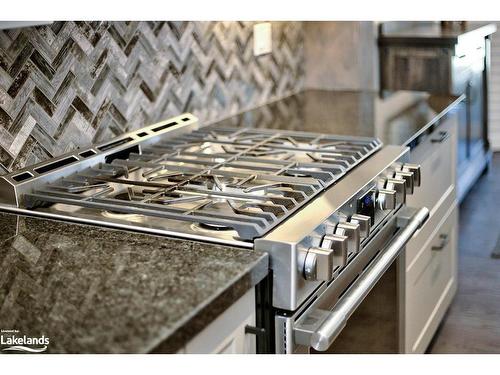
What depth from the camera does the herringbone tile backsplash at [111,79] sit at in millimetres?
1666

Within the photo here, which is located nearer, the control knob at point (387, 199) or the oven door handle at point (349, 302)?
the oven door handle at point (349, 302)

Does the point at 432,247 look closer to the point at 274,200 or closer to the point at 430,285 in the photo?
the point at 430,285

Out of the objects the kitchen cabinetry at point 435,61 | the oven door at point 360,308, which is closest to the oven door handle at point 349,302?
the oven door at point 360,308

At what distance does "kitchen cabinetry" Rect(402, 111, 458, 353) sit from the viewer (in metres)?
2.18

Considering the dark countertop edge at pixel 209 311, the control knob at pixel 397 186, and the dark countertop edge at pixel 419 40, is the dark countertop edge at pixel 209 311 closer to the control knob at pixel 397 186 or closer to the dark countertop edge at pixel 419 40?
the control knob at pixel 397 186

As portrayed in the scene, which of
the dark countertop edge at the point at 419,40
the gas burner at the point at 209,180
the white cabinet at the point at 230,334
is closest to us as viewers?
the white cabinet at the point at 230,334

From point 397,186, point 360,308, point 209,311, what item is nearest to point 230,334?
point 209,311

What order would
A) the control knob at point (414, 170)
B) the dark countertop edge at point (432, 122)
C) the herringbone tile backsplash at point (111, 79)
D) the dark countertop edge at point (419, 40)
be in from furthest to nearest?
the dark countertop edge at point (419, 40), the dark countertop edge at point (432, 122), the control knob at point (414, 170), the herringbone tile backsplash at point (111, 79)

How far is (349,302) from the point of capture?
144cm

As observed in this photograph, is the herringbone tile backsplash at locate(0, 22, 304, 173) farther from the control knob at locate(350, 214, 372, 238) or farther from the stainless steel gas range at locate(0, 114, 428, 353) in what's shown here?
the control knob at locate(350, 214, 372, 238)

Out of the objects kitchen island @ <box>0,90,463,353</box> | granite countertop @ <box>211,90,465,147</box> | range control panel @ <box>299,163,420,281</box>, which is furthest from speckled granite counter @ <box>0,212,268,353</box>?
granite countertop @ <box>211,90,465,147</box>

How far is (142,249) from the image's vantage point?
1.29 meters
